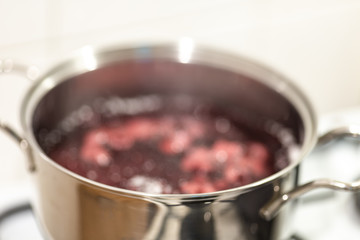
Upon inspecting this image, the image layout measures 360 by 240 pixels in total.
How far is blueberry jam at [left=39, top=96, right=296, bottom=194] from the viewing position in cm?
70

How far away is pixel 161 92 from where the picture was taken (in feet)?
2.66

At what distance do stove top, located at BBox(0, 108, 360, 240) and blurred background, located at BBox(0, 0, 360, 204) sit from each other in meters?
0.13

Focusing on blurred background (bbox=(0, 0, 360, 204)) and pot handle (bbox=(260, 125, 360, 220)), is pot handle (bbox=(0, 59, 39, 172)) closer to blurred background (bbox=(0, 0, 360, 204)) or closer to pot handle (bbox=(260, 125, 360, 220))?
blurred background (bbox=(0, 0, 360, 204))

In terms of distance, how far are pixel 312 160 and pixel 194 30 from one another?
0.85 feet

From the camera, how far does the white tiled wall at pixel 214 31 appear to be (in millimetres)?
778

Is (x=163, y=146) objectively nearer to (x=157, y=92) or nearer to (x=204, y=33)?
(x=157, y=92)

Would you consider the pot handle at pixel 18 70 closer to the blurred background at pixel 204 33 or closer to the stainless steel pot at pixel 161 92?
the stainless steel pot at pixel 161 92

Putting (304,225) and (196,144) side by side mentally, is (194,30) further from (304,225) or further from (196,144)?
(304,225)

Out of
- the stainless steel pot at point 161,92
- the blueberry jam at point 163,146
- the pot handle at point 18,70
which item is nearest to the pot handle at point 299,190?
the stainless steel pot at point 161,92

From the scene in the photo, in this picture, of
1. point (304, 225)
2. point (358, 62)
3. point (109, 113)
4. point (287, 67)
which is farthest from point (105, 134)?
point (358, 62)

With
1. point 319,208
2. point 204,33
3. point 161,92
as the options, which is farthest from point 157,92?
point 319,208

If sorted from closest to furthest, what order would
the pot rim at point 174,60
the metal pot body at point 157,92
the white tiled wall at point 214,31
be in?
the metal pot body at point 157,92, the pot rim at point 174,60, the white tiled wall at point 214,31

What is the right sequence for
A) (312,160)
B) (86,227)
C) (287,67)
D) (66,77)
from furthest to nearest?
(287,67), (312,160), (66,77), (86,227)

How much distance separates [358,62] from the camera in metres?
1.08
